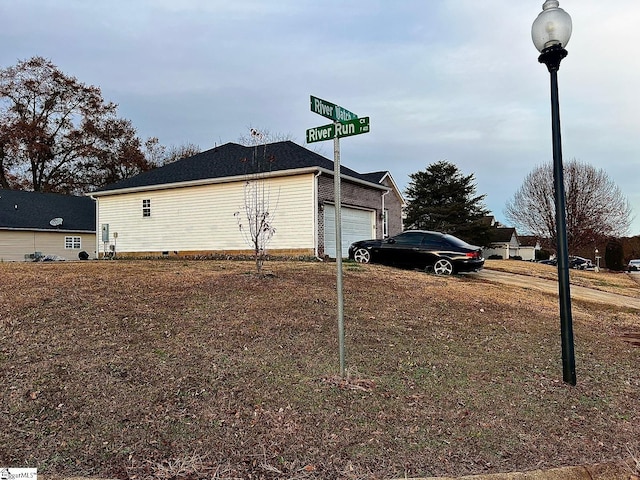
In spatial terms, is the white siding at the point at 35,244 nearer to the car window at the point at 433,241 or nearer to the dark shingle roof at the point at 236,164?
the dark shingle roof at the point at 236,164

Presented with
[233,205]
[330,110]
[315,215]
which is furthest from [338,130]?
[233,205]

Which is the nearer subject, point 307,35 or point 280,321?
point 280,321

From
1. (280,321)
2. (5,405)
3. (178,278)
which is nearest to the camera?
(5,405)

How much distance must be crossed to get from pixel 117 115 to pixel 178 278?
3589 centimetres

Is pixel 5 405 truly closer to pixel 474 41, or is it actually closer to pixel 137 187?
pixel 474 41

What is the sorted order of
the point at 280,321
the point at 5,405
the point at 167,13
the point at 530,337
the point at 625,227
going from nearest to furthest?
the point at 5,405, the point at 280,321, the point at 530,337, the point at 167,13, the point at 625,227

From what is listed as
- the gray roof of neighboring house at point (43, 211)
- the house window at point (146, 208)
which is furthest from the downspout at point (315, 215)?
the gray roof of neighboring house at point (43, 211)

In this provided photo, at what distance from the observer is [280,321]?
5.99 metres

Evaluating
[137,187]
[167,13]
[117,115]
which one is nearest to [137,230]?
[137,187]

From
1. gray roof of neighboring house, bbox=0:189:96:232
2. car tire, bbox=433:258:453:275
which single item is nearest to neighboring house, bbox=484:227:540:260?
car tire, bbox=433:258:453:275

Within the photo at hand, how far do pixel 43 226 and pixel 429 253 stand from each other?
24.4 meters

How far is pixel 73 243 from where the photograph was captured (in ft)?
94.3

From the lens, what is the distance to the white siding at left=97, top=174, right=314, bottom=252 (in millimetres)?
16203

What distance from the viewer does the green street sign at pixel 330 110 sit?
4191 millimetres
